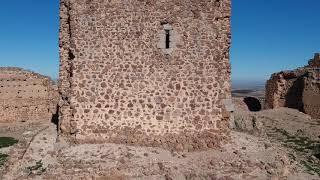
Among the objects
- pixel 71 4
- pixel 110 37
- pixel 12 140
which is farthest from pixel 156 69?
pixel 12 140

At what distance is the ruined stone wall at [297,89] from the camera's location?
26.0 meters

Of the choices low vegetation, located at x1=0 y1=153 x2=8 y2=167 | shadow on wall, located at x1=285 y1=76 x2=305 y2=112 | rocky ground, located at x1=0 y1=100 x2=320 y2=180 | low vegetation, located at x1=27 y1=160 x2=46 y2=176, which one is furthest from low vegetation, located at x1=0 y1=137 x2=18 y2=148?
shadow on wall, located at x1=285 y1=76 x2=305 y2=112

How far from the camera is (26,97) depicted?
26.7 meters

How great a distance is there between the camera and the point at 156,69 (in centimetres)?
1188

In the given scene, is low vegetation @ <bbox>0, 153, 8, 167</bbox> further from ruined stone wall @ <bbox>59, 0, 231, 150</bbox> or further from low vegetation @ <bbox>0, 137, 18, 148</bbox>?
low vegetation @ <bbox>0, 137, 18, 148</bbox>

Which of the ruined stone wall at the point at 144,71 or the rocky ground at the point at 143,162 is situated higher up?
the ruined stone wall at the point at 144,71

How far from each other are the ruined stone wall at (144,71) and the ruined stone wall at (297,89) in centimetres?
1593

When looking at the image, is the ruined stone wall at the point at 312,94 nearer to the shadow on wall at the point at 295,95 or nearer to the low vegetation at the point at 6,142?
the shadow on wall at the point at 295,95

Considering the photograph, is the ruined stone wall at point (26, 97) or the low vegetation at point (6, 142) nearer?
the low vegetation at point (6, 142)

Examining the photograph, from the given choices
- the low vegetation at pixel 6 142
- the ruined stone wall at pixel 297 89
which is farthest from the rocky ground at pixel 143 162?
the ruined stone wall at pixel 297 89

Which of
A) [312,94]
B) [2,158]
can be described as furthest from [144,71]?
[312,94]

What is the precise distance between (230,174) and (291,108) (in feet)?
61.0

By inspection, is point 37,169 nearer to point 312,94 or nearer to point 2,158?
point 2,158

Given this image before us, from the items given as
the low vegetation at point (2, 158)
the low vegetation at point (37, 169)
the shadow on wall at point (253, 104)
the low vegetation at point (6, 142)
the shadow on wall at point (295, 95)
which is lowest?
the low vegetation at point (6, 142)
